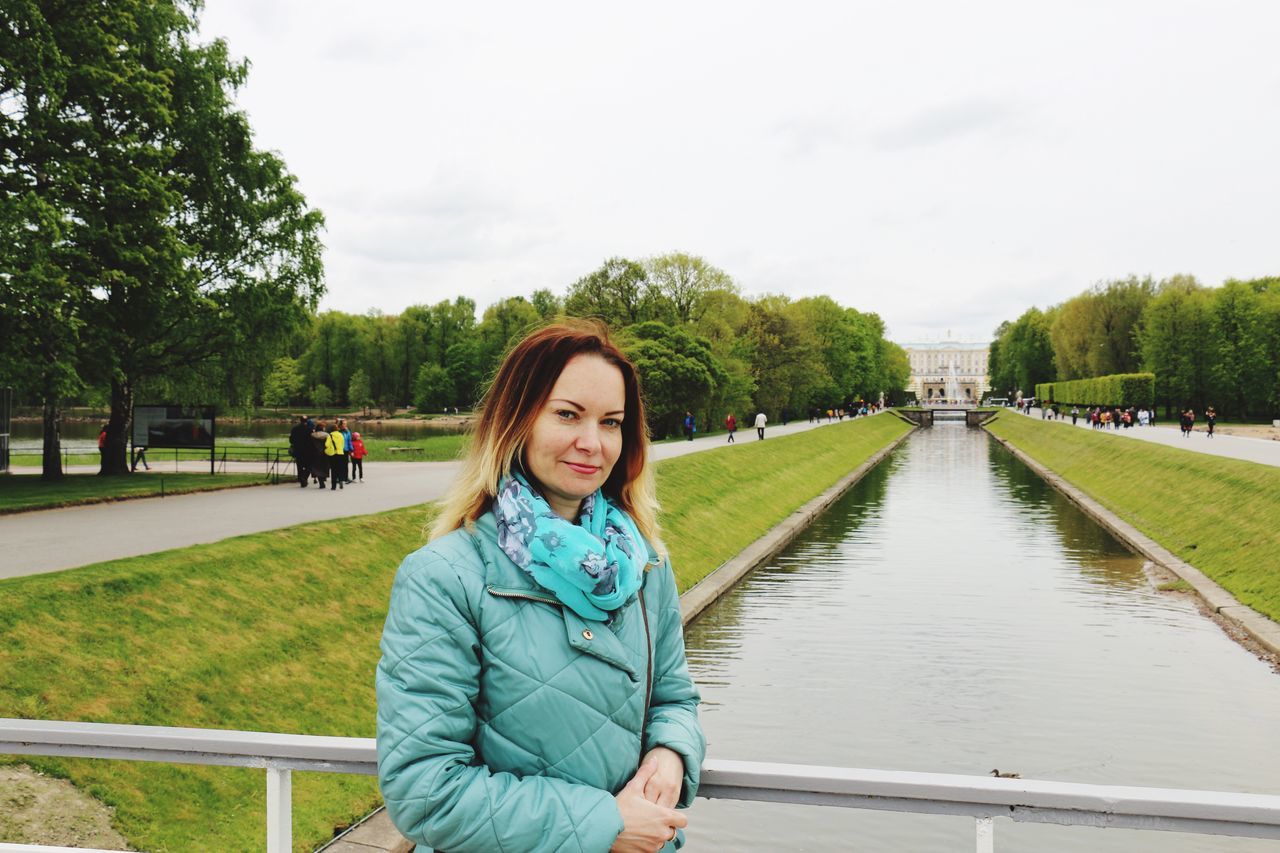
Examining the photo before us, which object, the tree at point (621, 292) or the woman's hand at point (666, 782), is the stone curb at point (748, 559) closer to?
the woman's hand at point (666, 782)

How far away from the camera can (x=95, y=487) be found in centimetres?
2064

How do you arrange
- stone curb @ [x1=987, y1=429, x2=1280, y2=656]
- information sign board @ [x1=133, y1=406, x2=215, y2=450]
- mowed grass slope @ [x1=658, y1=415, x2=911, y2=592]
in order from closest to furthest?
stone curb @ [x1=987, y1=429, x2=1280, y2=656] → mowed grass slope @ [x1=658, y1=415, x2=911, y2=592] → information sign board @ [x1=133, y1=406, x2=215, y2=450]

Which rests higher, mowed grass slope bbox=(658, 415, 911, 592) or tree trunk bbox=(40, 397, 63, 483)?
tree trunk bbox=(40, 397, 63, 483)

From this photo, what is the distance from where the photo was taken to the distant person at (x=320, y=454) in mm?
22391

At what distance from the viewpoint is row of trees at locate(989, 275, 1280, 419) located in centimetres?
6819

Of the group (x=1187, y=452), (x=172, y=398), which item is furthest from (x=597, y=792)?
(x=1187, y=452)

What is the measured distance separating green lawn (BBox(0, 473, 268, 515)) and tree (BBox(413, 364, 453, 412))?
73888mm

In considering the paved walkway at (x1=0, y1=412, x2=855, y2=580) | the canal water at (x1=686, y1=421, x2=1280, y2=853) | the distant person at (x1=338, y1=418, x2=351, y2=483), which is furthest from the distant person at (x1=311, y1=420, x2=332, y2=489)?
the canal water at (x1=686, y1=421, x2=1280, y2=853)

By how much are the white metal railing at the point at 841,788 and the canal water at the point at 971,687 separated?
641cm

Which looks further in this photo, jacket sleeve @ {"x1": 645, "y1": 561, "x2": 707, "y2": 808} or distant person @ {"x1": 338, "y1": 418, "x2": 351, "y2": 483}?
distant person @ {"x1": 338, "y1": 418, "x2": 351, "y2": 483}

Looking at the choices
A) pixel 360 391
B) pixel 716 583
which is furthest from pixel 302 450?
pixel 360 391

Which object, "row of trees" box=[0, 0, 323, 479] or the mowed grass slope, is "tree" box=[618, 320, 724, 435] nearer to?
the mowed grass slope

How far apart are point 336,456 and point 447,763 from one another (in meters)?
21.1

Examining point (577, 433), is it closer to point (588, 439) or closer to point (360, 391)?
point (588, 439)
